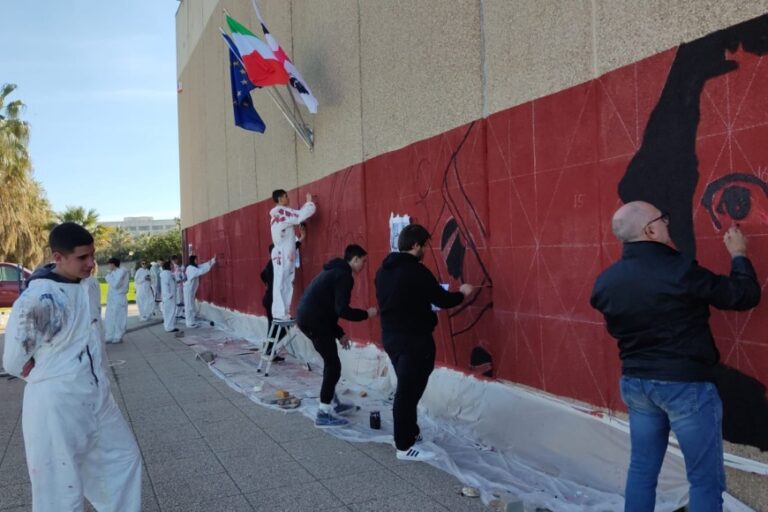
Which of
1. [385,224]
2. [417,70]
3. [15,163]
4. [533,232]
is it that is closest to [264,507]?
[533,232]

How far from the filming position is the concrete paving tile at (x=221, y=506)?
4.26m

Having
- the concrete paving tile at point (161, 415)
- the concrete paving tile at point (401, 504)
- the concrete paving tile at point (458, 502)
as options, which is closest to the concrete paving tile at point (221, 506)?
the concrete paving tile at point (401, 504)

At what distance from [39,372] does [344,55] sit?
236 inches

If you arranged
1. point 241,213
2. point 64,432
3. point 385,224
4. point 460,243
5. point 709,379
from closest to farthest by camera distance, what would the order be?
point 709,379
point 64,432
point 460,243
point 385,224
point 241,213

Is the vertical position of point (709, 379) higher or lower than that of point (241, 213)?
lower

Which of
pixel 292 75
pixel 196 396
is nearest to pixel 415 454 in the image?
pixel 196 396

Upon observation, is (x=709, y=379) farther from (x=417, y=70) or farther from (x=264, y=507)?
(x=417, y=70)

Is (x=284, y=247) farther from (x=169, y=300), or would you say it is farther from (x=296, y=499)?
(x=169, y=300)

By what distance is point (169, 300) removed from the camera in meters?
16.1

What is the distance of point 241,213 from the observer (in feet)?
44.7

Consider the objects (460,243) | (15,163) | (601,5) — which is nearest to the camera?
(601,5)

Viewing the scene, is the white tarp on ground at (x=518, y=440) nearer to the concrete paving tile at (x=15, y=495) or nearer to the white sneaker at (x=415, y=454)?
the white sneaker at (x=415, y=454)

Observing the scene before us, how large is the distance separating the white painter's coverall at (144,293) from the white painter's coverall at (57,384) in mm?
15721

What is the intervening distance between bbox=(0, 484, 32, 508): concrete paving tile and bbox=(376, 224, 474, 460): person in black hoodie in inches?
107
